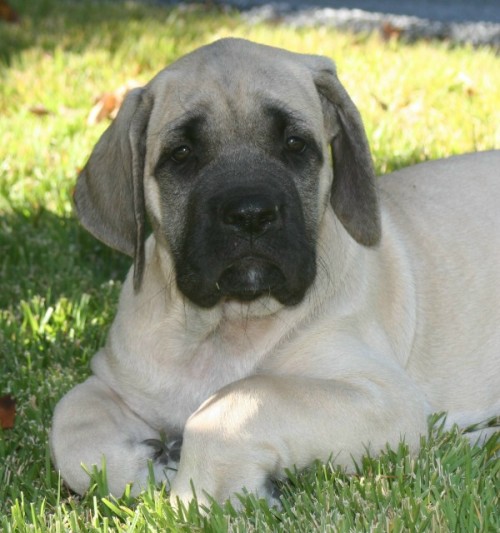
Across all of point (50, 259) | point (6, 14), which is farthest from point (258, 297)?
point (6, 14)

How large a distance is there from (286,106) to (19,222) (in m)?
2.73

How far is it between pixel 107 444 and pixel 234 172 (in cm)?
108

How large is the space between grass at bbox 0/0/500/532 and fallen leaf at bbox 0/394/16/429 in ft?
0.12

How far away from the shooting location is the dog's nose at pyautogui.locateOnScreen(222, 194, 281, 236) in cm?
381

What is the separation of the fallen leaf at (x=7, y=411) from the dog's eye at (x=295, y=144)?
1549 mm

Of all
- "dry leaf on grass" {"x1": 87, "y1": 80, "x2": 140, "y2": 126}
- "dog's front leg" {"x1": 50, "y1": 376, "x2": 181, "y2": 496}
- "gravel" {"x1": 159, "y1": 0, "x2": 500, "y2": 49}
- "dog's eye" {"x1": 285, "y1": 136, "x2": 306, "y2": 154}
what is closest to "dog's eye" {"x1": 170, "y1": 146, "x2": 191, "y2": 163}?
"dog's eye" {"x1": 285, "y1": 136, "x2": 306, "y2": 154}

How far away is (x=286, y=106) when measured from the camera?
4.21 metres

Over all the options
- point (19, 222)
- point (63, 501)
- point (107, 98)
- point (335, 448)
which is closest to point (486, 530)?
point (335, 448)

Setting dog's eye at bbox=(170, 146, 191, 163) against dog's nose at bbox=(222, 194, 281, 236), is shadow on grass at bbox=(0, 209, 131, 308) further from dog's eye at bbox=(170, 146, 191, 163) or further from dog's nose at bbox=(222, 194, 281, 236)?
dog's nose at bbox=(222, 194, 281, 236)

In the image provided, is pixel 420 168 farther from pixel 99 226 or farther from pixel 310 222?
pixel 99 226

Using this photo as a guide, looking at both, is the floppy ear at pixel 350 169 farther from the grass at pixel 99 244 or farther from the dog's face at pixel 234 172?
the grass at pixel 99 244

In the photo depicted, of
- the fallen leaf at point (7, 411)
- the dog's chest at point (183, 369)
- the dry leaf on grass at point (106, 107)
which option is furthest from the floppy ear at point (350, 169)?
the dry leaf on grass at point (106, 107)

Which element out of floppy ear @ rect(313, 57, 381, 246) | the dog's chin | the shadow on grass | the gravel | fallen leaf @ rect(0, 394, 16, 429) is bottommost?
the gravel

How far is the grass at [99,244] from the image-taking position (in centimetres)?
350
